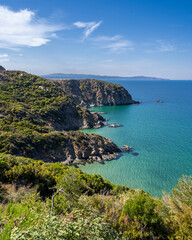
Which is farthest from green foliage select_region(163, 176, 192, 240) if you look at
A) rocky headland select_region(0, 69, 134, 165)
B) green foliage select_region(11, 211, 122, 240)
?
rocky headland select_region(0, 69, 134, 165)

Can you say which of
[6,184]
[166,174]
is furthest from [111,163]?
[6,184]

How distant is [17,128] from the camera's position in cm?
3891

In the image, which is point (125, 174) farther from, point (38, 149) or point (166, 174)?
point (38, 149)

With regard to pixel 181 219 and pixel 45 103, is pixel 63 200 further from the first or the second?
pixel 45 103

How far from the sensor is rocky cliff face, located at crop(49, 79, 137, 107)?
10931cm

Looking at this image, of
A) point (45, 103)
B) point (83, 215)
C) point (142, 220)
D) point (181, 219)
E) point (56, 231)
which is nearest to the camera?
point (56, 231)

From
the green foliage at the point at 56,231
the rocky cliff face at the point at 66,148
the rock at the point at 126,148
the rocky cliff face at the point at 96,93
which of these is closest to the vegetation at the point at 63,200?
the green foliage at the point at 56,231

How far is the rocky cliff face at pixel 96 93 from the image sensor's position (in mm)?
109312

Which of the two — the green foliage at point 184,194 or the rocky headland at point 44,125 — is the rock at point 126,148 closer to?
the rocky headland at point 44,125

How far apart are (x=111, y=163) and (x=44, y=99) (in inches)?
1625

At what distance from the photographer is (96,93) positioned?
11569 centimetres

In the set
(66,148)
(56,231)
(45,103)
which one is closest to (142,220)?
(56,231)

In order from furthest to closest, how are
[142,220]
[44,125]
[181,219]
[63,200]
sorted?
[44,125] → [63,200] → [142,220] → [181,219]

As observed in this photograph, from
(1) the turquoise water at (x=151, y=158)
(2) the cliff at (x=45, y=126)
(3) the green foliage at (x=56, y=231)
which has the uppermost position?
(3) the green foliage at (x=56, y=231)
